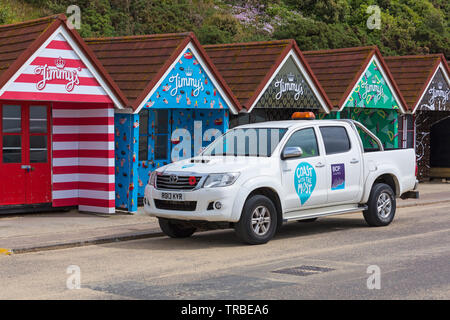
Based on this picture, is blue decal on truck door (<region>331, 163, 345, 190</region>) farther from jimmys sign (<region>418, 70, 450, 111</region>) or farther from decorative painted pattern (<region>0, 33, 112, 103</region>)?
jimmys sign (<region>418, 70, 450, 111</region>)

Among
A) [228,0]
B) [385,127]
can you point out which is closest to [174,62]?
[385,127]

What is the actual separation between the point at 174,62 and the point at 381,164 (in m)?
5.13

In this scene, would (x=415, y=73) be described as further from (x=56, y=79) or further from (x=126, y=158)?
(x=56, y=79)

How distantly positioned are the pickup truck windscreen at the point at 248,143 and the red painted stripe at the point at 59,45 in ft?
11.8

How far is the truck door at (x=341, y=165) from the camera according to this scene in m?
12.9

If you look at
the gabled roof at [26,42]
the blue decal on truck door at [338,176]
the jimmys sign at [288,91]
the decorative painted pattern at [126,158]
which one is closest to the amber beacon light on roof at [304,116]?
the blue decal on truck door at [338,176]

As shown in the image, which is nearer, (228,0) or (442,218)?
(442,218)

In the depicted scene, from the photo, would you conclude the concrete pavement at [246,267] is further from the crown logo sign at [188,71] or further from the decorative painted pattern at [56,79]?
the crown logo sign at [188,71]

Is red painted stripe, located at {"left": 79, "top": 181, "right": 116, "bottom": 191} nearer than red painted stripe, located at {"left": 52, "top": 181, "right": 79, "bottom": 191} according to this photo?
Yes

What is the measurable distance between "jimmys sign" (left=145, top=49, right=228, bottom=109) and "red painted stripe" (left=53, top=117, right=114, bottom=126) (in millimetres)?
932

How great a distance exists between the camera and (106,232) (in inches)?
515

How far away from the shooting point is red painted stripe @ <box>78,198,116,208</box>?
1555 cm

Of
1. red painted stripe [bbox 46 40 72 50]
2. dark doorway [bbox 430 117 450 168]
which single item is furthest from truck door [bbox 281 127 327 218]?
dark doorway [bbox 430 117 450 168]

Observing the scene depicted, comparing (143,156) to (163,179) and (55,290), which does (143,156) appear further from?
(55,290)
